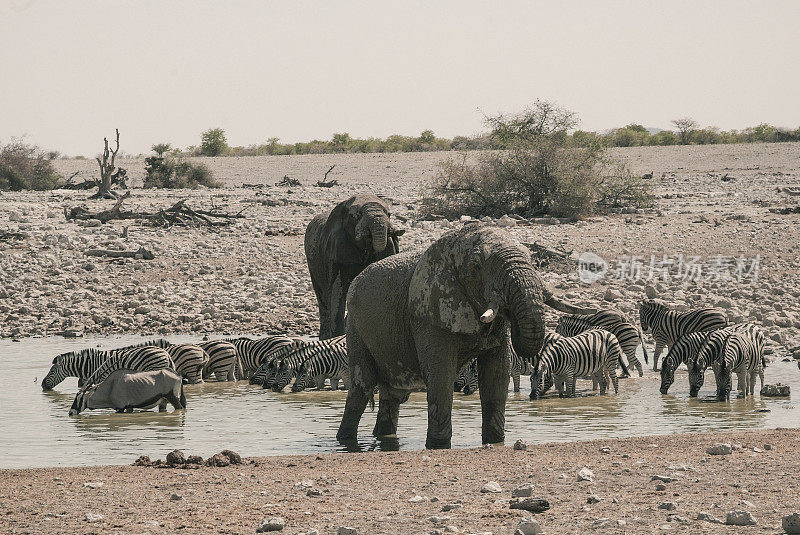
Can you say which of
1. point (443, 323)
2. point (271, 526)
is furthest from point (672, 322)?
point (271, 526)

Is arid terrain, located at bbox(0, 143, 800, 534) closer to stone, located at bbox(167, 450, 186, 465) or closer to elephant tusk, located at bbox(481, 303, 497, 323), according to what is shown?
stone, located at bbox(167, 450, 186, 465)

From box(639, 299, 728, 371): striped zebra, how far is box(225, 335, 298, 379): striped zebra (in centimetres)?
465

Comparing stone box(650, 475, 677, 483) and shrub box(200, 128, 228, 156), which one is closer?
stone box(650, 475, 677, 483)

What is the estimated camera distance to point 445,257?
27.6 ft

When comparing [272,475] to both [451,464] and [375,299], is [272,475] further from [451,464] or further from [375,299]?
[375,299]

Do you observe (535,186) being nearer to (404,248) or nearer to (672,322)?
(404,248)

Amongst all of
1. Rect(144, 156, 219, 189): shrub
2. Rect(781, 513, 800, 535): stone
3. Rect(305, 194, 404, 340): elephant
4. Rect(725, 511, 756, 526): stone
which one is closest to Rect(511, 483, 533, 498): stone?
Rect(725, 511, 756, 526): stone

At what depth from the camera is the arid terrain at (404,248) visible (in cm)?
612

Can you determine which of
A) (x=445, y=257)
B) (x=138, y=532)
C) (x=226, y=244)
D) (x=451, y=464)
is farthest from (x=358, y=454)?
(x=226, y=244)

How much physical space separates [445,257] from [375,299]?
1.02 metres

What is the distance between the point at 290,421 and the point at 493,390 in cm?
280

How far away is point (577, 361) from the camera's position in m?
12.3

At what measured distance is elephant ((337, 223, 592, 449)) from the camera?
7.80 m

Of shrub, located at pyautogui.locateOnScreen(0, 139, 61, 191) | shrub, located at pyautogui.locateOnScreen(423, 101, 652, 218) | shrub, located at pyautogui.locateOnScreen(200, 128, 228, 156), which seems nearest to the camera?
shrub, located at pyautogui.locateOnScreen(423, 101, 652, 218)
